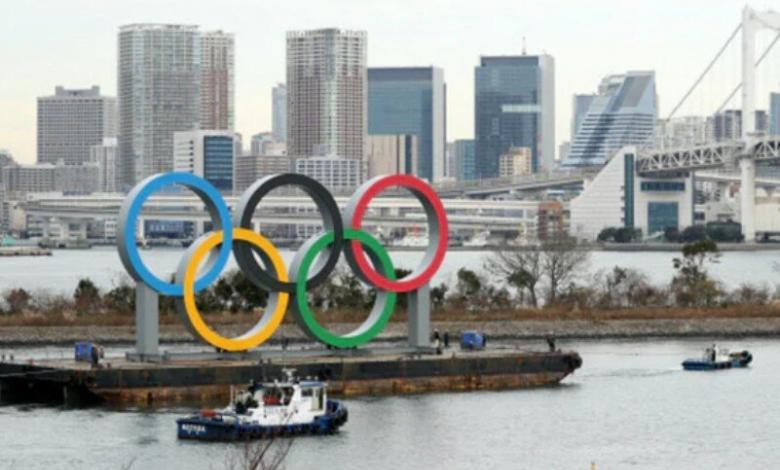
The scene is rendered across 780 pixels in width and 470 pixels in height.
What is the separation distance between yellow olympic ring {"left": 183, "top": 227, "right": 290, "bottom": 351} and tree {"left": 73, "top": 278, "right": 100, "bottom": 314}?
58.1 feet

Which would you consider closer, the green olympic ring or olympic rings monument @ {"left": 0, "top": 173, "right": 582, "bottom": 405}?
olympic rings monument @ {"left": 0, "top": 173, "right": 582, "bottom": 405}

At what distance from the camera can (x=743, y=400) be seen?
3891 centimetres

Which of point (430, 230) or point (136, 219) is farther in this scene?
point (430, 230)

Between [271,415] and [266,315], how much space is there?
5562 mm

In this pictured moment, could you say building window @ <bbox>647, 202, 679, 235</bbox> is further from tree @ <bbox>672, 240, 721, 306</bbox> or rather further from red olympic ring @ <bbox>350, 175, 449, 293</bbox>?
red olympic ring @ <bbox>350, 175, 449, 293</bbox>

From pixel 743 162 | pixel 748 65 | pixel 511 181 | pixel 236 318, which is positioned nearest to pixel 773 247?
pixel 743 162

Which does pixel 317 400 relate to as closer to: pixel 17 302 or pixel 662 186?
pixel 17 302

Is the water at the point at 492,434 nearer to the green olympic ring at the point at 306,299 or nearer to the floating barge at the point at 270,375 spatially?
the floating barge at the point at 270,375

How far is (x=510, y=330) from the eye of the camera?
175 feet

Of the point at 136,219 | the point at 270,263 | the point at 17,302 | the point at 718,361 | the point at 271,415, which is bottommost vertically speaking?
the point at 271,415

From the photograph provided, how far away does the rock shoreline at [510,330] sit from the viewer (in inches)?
1969

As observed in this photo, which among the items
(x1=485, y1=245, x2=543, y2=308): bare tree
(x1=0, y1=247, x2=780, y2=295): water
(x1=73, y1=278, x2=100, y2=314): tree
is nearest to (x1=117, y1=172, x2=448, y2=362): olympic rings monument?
(x1=73, y1=278, x2=100, y2=314): tree

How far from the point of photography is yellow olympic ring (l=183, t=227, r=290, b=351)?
36.4m

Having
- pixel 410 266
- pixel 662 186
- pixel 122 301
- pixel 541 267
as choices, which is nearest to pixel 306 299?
pixel 122 301
